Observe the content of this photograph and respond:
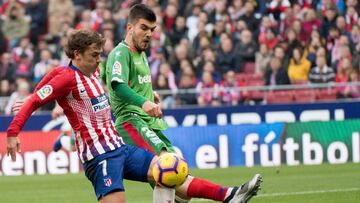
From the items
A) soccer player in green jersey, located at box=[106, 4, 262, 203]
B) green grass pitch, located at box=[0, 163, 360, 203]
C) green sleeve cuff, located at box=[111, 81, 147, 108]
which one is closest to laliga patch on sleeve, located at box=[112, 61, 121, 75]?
soccer player in green jersey, located at box=[106, 4, 262, 203]

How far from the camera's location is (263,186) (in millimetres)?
14773

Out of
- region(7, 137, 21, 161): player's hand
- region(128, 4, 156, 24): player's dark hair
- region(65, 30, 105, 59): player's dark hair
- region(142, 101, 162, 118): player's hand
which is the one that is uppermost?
region(128, 4, 156, 24): player's dark hair

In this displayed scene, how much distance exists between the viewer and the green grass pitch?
13156 mm

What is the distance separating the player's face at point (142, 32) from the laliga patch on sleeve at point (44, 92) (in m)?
1.63

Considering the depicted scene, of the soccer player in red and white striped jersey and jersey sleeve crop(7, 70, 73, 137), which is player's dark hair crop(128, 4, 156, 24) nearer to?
the soccer player in red and white striped jersey

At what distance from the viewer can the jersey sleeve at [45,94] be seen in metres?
8.73

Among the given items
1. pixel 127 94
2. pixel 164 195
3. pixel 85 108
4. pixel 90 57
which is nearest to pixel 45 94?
pixel 85 108

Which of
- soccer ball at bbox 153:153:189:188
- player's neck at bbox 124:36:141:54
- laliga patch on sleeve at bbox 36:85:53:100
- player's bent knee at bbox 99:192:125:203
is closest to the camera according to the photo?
laliga patch on sleeve at bbox 36:85:53:100

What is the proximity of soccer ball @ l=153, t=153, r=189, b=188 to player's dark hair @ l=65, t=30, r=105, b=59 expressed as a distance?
116 cm

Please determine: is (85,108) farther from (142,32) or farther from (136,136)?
(142,32)

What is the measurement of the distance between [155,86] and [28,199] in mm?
7726

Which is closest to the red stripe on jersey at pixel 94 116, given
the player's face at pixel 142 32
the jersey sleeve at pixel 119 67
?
the jersey sleeve at pixel 119 67

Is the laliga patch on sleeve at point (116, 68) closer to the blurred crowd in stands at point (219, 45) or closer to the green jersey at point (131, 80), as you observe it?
the green jersey at point (131, 80)

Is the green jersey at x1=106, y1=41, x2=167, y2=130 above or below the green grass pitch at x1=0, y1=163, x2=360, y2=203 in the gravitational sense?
above
